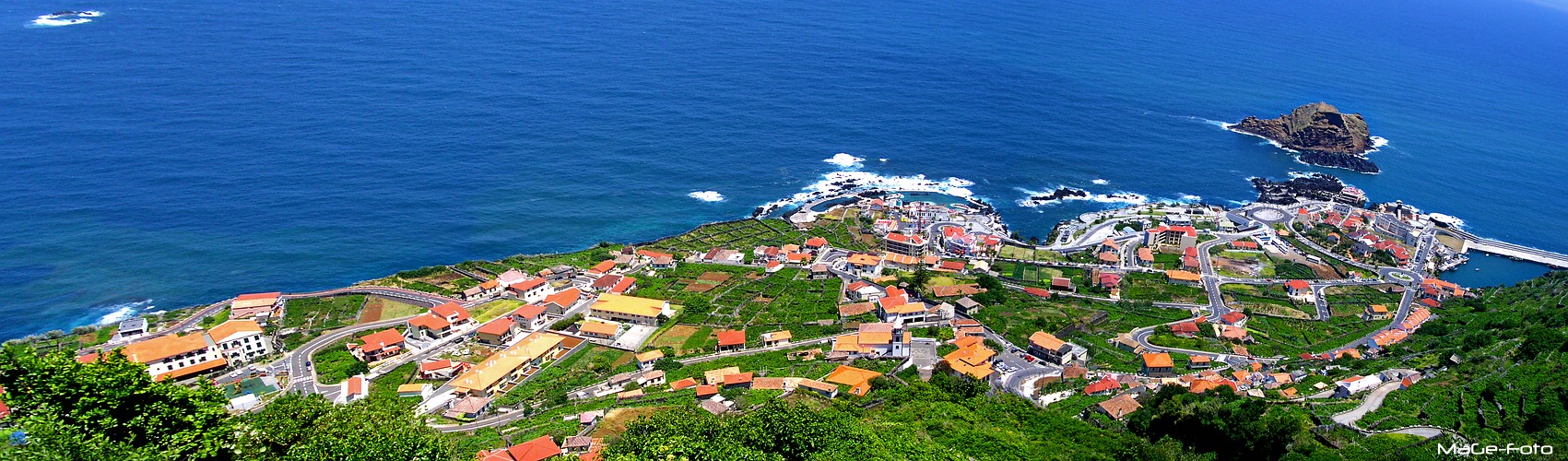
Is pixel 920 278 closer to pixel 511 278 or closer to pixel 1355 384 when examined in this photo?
pixel 1355 384

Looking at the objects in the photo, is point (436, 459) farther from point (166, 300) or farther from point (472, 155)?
point (472, 155)

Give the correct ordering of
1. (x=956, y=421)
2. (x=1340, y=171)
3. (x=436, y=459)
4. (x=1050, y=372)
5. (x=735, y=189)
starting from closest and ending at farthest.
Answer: (x=436, y=459) → (x=956, y=421) → (x=1050, y=372) → (x=735, y=189) → (x=1340, y=171)

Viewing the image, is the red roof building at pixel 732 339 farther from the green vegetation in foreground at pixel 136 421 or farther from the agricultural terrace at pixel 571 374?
the green vegetation in foreground at pixel 136 421

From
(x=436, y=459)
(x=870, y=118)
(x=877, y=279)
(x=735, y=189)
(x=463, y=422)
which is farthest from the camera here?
(x=870, y=118)

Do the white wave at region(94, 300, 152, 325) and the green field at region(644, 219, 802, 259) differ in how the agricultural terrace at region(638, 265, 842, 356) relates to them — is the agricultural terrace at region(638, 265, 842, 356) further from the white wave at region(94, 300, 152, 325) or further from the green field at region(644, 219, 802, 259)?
the white wave at region(94, 300, 152, 325)

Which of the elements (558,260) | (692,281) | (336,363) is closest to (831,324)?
(692,281)

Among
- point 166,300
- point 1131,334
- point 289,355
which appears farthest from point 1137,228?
point 166,300
